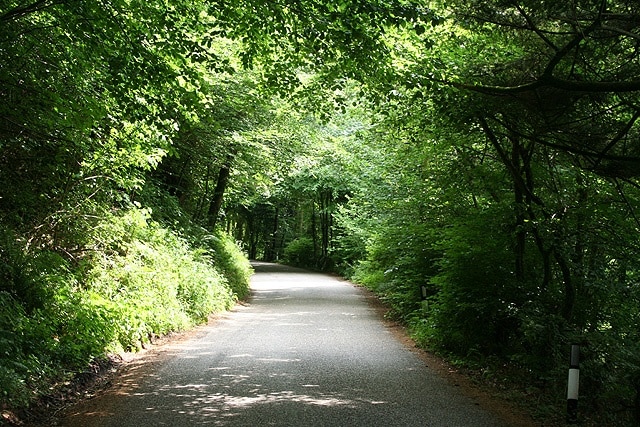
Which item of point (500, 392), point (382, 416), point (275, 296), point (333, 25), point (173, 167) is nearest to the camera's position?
point (382, 416)

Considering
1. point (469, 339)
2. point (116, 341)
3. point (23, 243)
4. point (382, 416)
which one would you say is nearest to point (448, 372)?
point (469, 339)

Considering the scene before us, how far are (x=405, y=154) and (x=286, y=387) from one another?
791 centimetres

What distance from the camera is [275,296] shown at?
21.5 metres

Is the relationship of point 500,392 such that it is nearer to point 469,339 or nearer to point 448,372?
point 448,372

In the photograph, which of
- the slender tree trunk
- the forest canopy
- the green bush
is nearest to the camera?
the forest canopy

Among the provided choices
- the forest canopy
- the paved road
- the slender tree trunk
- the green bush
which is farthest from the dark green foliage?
the slender tree trunk

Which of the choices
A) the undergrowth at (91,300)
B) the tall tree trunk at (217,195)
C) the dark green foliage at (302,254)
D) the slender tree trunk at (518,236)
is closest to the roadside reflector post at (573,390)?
the slender tree trunk at (518,236)

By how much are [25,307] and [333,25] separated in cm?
608

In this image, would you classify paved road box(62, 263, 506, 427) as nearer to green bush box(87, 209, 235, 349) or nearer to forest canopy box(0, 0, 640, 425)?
green bush box(87, 209, 235, 349)

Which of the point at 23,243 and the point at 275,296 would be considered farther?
the point at 275,296

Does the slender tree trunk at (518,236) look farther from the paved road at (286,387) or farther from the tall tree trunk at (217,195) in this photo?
the tall tree trunk at (217,195)

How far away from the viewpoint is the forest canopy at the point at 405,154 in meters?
7.05

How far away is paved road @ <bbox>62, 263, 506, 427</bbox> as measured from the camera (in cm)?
627

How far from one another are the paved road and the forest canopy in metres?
0.96
